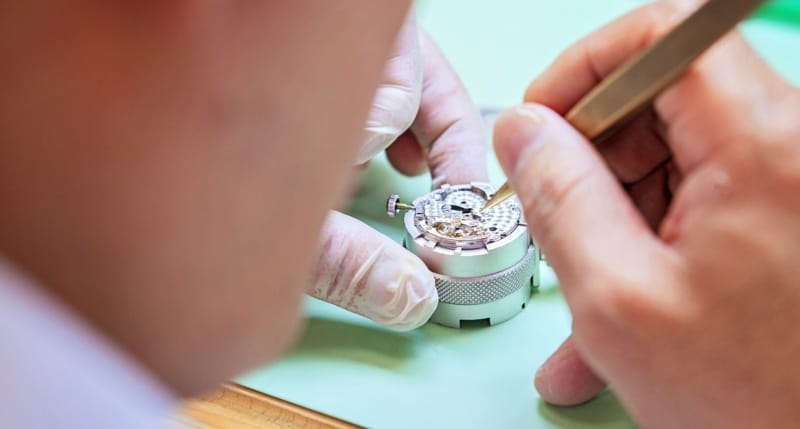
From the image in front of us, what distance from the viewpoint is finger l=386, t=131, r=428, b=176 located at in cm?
63

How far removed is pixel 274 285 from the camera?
293mm

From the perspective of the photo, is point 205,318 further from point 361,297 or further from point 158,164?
point 361,297

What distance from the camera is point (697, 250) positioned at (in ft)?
1.06

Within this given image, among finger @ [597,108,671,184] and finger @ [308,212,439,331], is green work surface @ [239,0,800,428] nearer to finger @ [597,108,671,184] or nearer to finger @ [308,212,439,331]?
finger @ [308,212,439,331]

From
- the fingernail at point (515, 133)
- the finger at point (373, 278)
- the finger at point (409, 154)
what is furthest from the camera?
the finger at point (409, 154)

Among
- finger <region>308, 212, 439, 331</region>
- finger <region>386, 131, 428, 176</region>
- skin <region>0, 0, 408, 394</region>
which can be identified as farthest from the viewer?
finger <region>386, 131, 428, 176</region>

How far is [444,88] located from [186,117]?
377 millimetres

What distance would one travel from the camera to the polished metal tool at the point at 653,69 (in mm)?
304

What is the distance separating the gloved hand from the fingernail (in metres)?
0.13

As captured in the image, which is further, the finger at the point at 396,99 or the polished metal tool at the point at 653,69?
the finger at the point at 396,99

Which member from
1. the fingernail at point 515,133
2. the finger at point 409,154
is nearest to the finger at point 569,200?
the fingernail at point 515,133

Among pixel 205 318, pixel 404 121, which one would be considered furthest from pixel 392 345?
pixel 205 318

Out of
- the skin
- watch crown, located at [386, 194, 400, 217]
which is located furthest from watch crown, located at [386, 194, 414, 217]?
the skin

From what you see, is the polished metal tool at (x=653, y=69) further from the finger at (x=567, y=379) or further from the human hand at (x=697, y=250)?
the finger at (x=567, y=379)
